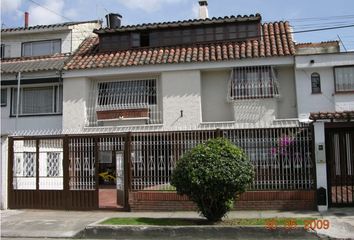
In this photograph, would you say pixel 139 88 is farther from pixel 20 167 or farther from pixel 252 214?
pixel 252 214

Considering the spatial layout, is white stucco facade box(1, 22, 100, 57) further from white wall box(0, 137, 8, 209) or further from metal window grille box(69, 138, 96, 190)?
metal window grille box(69, 138, 96, 190)

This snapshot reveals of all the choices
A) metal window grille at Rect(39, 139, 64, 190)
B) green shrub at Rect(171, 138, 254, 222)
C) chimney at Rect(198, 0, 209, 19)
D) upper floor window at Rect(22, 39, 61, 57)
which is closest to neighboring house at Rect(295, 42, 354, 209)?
green shrub at Rect(171, 138, 254, 222)

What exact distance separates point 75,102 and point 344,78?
10983 millimetres

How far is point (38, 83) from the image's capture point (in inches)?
867

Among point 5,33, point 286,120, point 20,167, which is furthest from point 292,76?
point 5,33

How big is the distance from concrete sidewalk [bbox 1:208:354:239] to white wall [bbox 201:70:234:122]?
262 inches

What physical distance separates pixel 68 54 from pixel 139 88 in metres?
4.95

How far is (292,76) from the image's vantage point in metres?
19.7

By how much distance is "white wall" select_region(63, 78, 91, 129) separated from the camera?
68.5ft

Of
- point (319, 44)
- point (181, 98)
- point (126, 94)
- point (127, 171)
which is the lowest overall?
point (127, 171)

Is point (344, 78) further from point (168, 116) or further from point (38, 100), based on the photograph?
point (38, 100)

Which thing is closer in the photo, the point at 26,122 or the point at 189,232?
the point at 189,232

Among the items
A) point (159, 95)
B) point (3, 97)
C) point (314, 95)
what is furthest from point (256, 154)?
point (3, 97)
